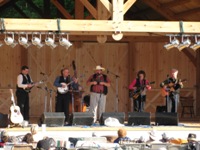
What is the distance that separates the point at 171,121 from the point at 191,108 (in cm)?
441

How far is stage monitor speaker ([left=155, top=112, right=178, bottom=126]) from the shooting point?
14.6 metres

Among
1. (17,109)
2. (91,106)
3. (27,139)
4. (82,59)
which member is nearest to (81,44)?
(82,59)

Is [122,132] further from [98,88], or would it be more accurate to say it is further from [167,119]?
[98,88]

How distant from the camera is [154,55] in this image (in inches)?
762

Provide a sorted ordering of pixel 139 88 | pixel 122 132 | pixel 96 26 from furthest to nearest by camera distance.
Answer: pixel 139 88 < pixel 96 26 < pixel 122 132

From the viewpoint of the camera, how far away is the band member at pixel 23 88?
1505 cm

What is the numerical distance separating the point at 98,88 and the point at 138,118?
4.88 feet

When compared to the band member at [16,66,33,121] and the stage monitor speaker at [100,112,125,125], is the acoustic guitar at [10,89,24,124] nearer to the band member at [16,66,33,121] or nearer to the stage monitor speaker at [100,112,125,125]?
the band member at [16,66,33,121]

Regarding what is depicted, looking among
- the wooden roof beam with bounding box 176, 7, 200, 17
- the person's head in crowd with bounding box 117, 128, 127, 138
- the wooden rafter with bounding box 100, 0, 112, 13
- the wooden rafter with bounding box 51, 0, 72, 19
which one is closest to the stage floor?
the wooden rafter with bounding box 100, 0, 112, 13

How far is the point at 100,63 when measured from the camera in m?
19.2

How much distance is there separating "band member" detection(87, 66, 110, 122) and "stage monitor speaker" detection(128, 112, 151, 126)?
123 cm

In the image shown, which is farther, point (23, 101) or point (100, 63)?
point (100, 63)

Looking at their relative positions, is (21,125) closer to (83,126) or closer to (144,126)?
(83,126)

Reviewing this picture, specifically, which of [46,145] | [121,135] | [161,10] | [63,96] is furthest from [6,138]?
[161,10]
